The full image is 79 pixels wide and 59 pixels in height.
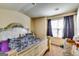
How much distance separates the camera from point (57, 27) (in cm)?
149

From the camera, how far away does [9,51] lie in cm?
138

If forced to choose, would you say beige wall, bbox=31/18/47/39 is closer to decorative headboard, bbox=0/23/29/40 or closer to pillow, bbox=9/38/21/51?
decorative headboard, bbox=0/23/29/40

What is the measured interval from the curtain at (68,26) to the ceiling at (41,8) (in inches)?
4.0

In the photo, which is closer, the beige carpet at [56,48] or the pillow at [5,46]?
the pillow at [5,46]

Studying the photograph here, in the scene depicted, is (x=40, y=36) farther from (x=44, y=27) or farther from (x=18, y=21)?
(x=18, y=21)

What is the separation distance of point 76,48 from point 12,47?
2.61 feet

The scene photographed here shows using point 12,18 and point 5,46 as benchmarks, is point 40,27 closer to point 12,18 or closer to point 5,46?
point 12,18

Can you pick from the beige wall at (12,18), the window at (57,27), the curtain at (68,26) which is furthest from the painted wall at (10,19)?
the curtain at (68,26)

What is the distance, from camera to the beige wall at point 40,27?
4.92 feet

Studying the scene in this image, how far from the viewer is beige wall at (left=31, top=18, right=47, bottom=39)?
1.50 metres

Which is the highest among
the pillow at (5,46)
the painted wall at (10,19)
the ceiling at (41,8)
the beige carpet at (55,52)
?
the ceiling at (41,8)

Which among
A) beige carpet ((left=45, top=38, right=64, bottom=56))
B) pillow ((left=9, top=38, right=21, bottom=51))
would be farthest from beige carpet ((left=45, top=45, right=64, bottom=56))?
pillow ((left=9, top=38, right=21, bottom=51))

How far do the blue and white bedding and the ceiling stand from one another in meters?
0.30

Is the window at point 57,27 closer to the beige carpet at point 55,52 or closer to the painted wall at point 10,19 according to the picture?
the beige carpet at point 55,52
